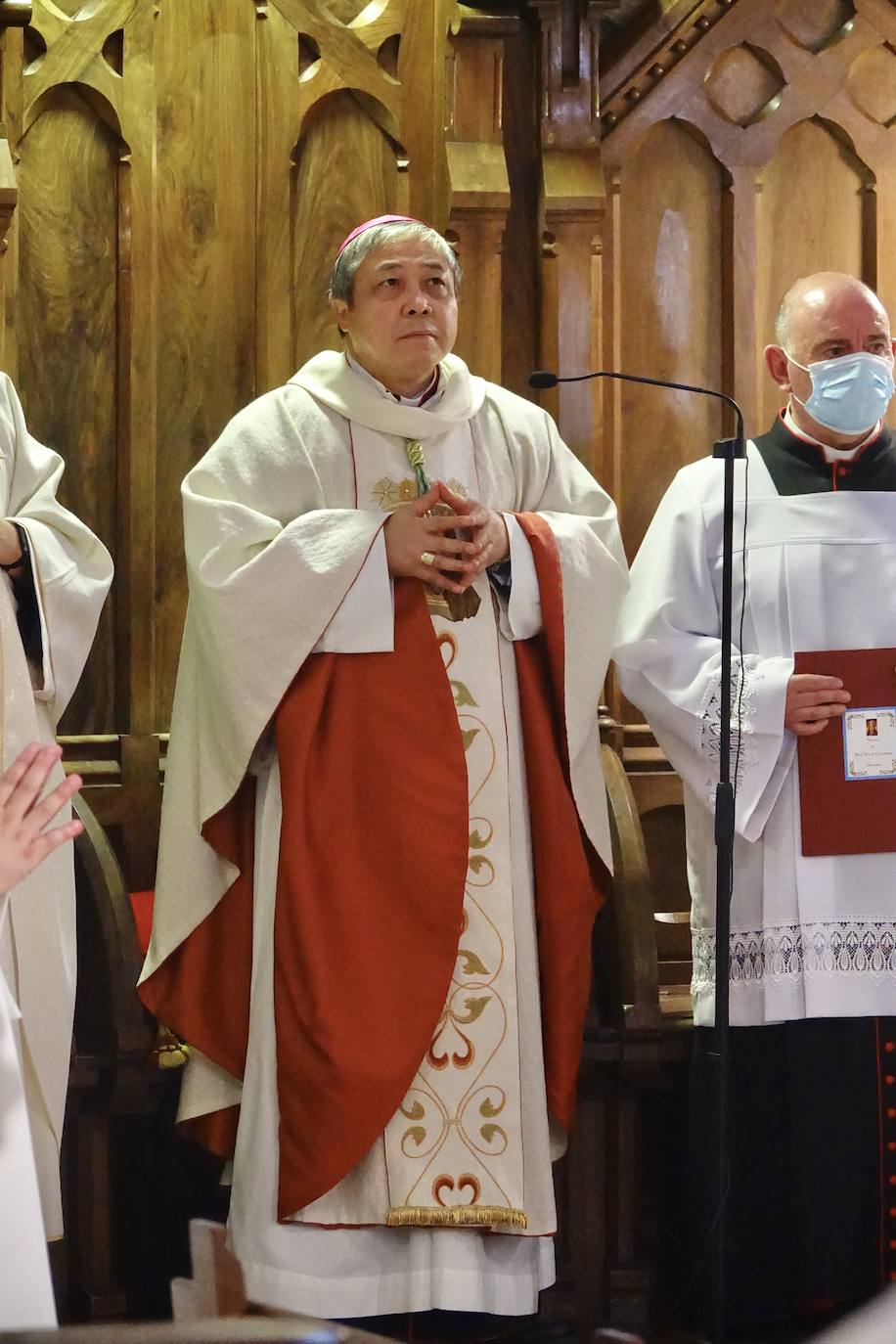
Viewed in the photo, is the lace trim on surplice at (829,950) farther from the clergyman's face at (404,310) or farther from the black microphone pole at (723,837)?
the clergyman's face at (404,310)

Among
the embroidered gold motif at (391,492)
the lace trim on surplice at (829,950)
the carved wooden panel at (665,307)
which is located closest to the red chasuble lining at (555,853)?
the embroidered gold motif at (391,492)

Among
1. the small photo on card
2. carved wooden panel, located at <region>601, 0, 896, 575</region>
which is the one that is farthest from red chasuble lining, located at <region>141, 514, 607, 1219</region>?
carved wooden panel, located at <region>601, 0, 896, 575</region>

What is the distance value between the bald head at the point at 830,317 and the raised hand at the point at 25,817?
2.33 meters

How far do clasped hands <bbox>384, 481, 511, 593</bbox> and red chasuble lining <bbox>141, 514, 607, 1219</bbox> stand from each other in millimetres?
93

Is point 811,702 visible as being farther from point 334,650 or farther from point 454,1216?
point 454,1216

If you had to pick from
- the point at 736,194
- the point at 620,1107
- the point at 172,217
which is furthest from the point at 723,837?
the point at 172,217

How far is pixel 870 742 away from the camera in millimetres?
4004

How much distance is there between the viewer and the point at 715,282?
485 cm

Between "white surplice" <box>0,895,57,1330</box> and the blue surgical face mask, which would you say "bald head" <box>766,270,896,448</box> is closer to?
the blue surgical face mask

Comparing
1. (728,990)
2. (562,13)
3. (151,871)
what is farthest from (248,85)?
(728,990)

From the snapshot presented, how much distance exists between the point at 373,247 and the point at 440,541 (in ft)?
2.36

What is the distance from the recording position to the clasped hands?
3746 millimetres

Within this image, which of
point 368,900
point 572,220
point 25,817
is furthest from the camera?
point 572,220

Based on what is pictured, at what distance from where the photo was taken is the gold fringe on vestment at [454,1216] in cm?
362
